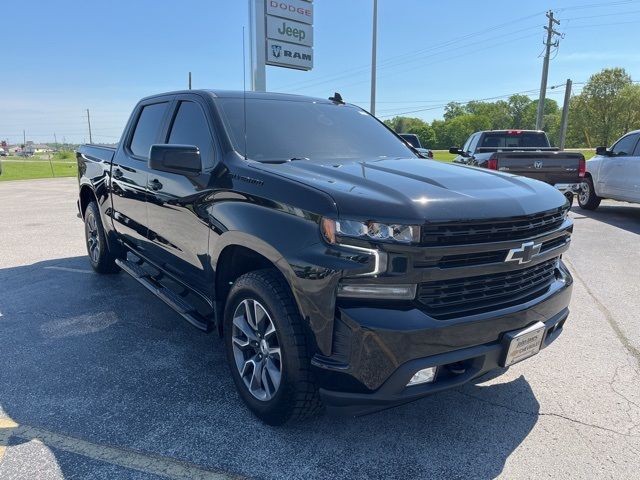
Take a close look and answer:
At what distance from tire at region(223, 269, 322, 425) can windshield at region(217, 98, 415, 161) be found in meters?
0.93

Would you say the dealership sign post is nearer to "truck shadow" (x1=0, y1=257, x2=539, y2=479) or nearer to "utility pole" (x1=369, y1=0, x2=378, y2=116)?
"utility pole" (x1=369, y1=0, x2=378, y2=116)

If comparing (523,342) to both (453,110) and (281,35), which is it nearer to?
(281,35)

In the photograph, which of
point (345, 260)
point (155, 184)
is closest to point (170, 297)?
point (155, 184)

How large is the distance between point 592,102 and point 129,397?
74.6 metres

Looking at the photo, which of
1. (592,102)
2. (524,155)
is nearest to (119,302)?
(524,155)

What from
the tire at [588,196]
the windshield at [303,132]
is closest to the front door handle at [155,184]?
the windshield at [303,132]

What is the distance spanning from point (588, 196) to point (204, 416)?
36.1 ft

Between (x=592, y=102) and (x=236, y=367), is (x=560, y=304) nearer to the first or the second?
(x=236, y=367)

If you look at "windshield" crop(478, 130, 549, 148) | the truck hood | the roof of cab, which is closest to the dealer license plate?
the truck hood

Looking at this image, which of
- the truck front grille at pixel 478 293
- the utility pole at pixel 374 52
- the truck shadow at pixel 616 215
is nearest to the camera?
the truck front grille at pixel 478 293

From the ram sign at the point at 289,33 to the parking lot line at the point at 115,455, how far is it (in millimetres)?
13416

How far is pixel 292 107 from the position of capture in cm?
384

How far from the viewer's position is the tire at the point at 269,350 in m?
2.41

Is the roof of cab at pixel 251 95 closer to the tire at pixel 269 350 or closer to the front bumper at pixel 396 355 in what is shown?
the tire at pixel 269 350
